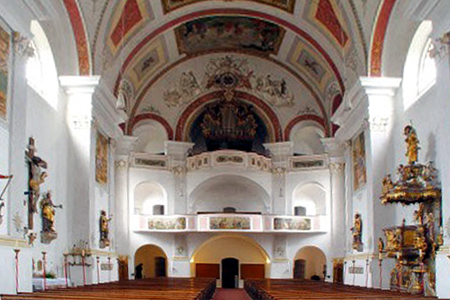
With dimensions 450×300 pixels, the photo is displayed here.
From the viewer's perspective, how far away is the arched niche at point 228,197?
96.8 ft

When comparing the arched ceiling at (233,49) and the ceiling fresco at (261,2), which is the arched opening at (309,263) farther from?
the ceiling fresco at (261,2)

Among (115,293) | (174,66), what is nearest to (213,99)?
(174,66)

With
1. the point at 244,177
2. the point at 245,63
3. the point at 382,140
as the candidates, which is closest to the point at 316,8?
the point at 382,140

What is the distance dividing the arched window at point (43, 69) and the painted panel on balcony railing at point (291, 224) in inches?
497

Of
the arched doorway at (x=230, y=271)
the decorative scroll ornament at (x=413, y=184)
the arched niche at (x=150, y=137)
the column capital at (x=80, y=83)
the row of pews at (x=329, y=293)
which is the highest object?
the column capital at (x=80, y=83)

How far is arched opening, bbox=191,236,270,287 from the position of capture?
29703 mm

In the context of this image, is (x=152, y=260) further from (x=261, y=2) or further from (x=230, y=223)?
(x=261, y=2)

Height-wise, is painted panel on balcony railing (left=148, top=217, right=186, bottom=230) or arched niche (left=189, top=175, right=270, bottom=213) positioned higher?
arched niche (left=189, top=175, right=270, bottom=213)

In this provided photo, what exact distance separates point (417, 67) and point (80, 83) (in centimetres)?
944

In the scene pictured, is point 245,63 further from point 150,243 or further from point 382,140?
point 382,140

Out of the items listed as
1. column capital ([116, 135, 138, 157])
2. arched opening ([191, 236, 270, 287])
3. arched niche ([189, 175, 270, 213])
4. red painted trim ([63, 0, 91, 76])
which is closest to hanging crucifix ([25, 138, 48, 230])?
red painted trim ([63, 0, 91, 76])

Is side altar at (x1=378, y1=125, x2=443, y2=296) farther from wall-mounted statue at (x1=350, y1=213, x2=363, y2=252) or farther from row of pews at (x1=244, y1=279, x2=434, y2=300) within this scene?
wall-mounted statue at (x1=350, y1=213, x2=363, y2=252)

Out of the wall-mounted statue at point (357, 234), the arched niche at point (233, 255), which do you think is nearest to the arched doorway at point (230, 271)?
the arched niche at point (233, 255)

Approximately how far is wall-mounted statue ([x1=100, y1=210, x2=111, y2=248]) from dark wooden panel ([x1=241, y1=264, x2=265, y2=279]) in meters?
11.7
